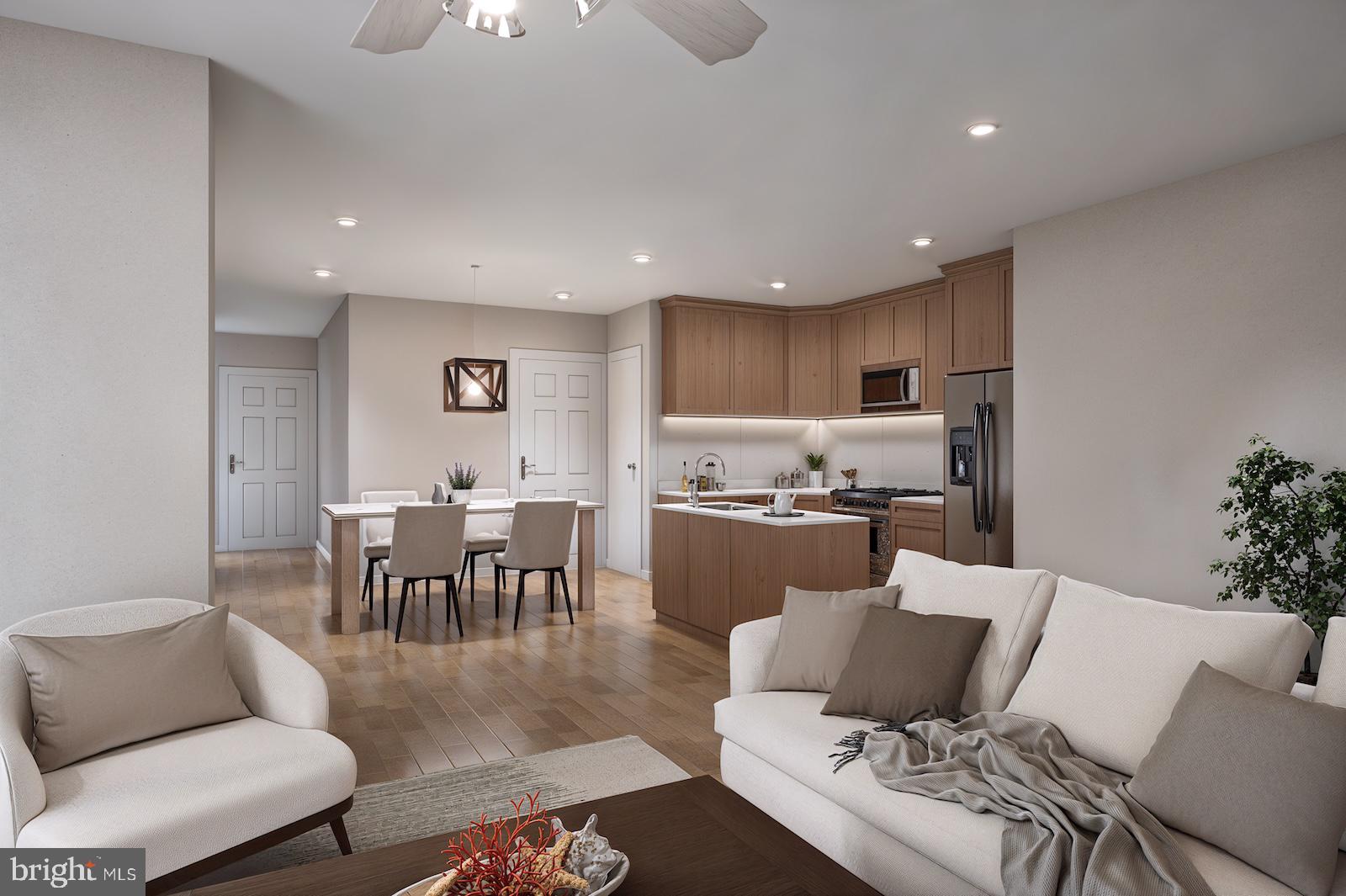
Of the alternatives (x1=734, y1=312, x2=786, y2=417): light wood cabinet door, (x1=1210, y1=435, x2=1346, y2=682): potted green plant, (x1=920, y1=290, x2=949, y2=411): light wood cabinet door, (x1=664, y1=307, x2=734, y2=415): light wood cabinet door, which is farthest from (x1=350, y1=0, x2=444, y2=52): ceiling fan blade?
(x1=734, y1=312, x2=786, y2=417): light wood cabinet door

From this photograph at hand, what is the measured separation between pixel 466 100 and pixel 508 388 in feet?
16.0

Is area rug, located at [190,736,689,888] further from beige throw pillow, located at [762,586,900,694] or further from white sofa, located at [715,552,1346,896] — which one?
beige throw pillow, located at [762,586,900,694]

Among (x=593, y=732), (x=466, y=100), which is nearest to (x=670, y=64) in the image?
(x=466, y=100)

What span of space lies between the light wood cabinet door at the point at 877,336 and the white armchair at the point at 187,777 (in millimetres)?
5783

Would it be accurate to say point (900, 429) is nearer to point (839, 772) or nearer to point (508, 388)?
point (508, 388)

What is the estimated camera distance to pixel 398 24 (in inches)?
72.7

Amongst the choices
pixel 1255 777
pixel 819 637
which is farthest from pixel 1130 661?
pixel 819 637

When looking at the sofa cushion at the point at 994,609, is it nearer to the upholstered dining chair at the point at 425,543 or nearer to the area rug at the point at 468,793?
the area rug at the point at 468,793

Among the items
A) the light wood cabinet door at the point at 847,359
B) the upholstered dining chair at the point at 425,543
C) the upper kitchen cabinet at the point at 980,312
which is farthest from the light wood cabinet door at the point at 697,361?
→ the upholstered dining chair at the point at 425,543

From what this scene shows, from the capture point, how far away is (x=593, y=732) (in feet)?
11.6

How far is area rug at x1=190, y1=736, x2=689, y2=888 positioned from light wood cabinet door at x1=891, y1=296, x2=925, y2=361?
15.1ft

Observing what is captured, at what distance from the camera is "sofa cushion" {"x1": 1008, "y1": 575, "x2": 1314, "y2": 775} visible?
74.7 inches

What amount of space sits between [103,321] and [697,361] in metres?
5.27

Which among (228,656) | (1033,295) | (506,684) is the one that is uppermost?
(1033,295)
